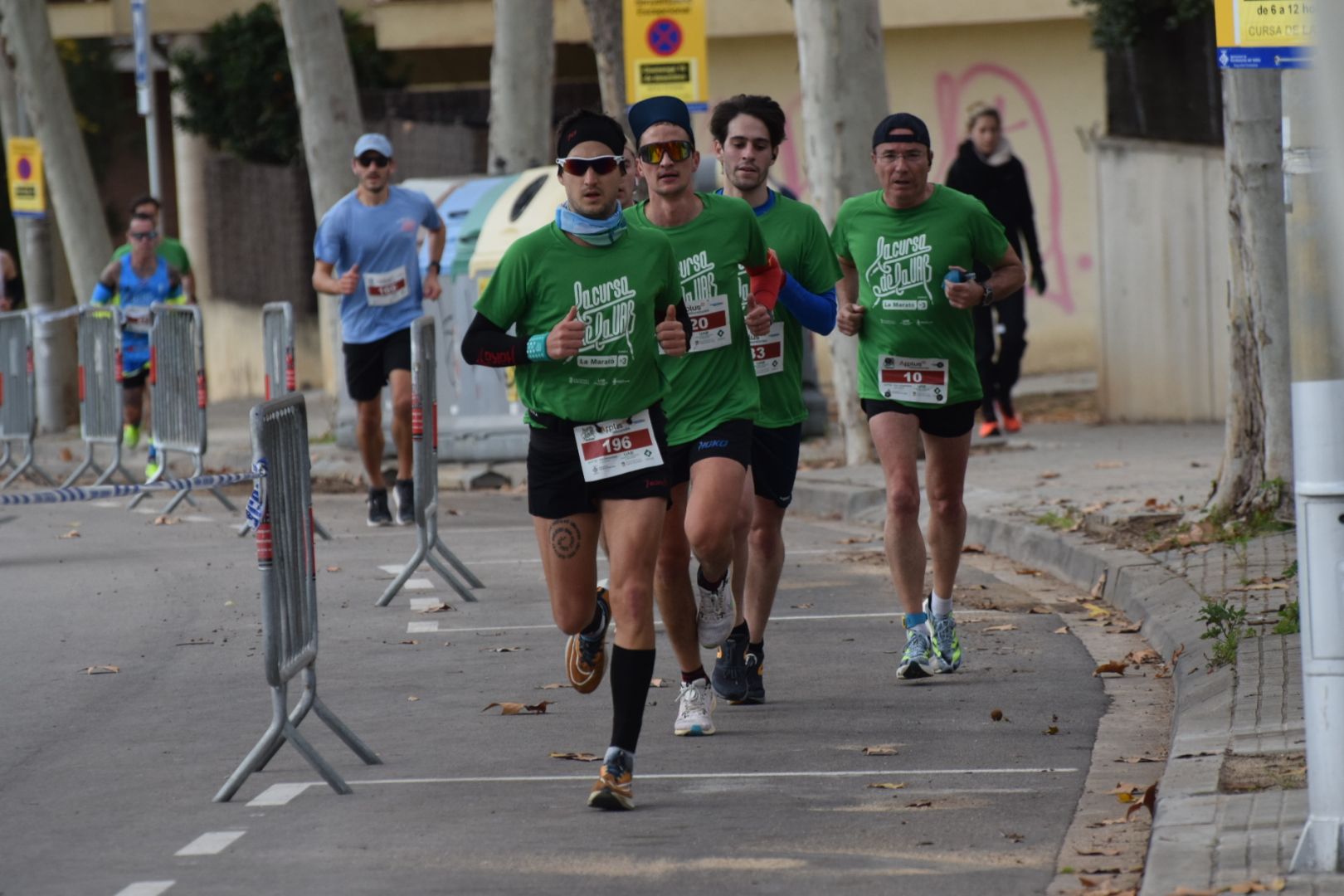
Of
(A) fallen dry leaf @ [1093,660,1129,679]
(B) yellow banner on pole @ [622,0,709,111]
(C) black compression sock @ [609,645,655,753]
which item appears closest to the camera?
(C) black compression sock @ [609,645,655,753]

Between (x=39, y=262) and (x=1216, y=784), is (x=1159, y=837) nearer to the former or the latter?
(x=1216, y=784)

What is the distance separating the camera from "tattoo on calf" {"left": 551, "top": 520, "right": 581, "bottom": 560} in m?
6.93

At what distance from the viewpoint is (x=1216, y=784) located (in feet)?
20.2

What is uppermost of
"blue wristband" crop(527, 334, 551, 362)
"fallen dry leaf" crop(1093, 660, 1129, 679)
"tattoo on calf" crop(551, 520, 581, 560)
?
"blue wristband" crop(527, 334, 551, 362)

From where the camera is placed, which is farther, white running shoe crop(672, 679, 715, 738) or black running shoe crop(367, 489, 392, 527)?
black running shoe crop(367, 489, 392, 527)

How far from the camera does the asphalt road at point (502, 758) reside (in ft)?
19.7

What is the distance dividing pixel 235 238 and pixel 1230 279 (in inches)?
807

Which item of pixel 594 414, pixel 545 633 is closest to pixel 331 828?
pixel 594 414

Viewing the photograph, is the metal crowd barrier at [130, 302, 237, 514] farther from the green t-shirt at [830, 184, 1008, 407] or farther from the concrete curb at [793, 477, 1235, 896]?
the green t-shirt at [830, 184, 1008, 407]

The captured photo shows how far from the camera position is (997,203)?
16.2 meters

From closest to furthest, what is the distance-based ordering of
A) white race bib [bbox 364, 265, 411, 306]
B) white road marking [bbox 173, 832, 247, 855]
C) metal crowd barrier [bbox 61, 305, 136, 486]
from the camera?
white road marking [bbox 173, 832, 247, 855], white race bib [bbox 364, 265, 411, 306], metal crowd barrier [bbox 61, 305, 136, 486]

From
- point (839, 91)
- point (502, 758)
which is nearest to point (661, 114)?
point (502, 758)

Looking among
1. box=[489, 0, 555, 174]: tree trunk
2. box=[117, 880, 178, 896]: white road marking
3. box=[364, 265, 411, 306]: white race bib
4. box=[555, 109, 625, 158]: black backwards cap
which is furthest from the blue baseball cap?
box=[117, 880, 178, 896]: white road marking

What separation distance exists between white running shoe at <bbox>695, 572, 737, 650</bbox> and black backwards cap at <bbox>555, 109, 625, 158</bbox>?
62.8 inches
